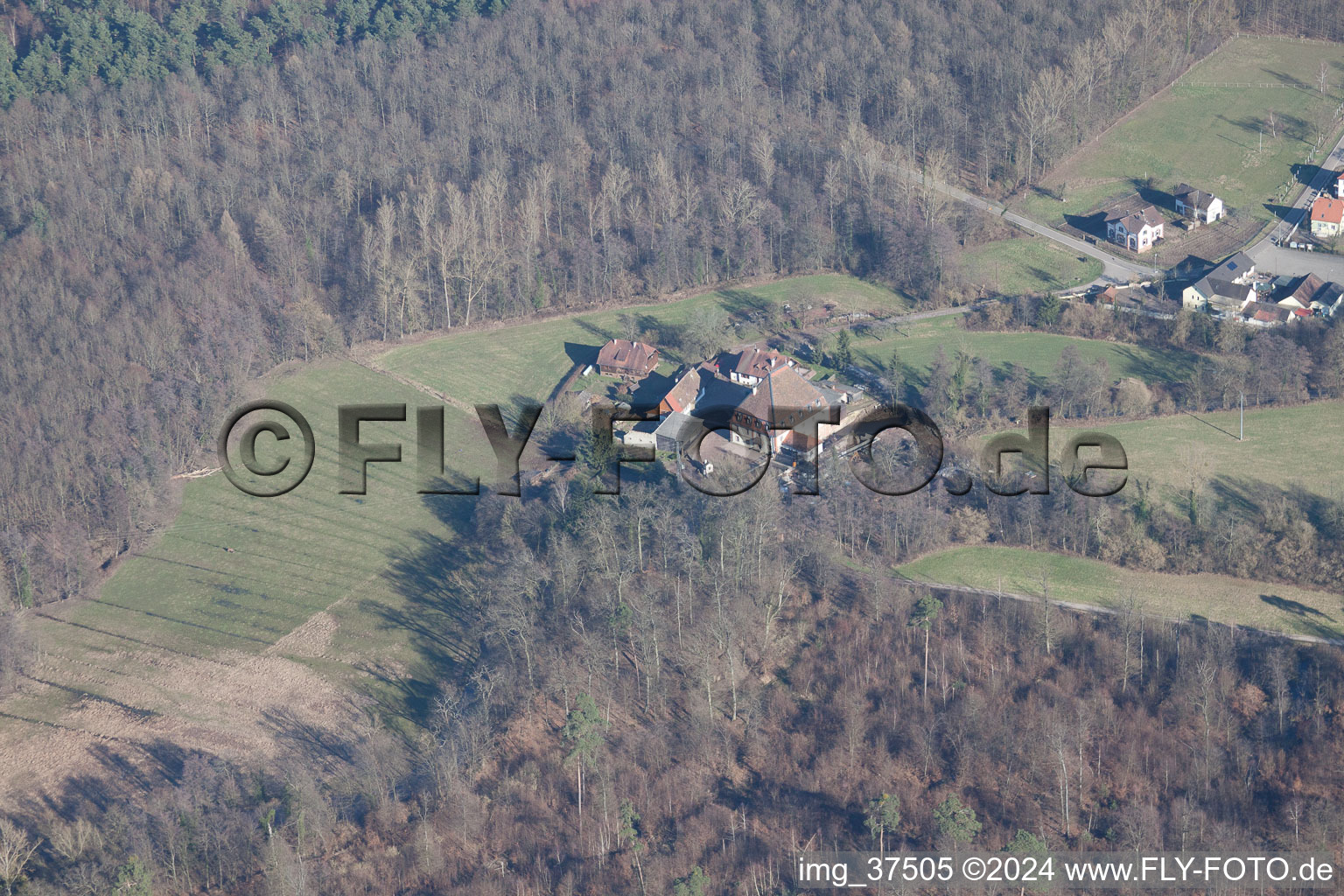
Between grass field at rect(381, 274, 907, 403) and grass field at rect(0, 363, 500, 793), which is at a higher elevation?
grass field at rect(381, 274, 907, 403)

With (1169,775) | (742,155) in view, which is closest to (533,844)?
(1169,775)

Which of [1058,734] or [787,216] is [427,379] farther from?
[1058,734]

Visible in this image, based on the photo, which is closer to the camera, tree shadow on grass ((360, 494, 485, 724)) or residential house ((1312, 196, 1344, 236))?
tree shadow on grass ((360, 494, 485, 724))

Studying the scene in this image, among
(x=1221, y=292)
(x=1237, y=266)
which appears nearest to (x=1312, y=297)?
(x=1221, y=292)

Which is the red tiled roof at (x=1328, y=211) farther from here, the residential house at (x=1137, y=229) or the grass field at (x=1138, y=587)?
the grass field at (x=1138, y=587)

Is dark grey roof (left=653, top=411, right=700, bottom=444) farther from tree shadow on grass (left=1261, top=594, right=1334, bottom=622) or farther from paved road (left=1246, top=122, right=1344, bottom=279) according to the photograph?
paved road (left=1246, top=122, right=1344, bottom=279)

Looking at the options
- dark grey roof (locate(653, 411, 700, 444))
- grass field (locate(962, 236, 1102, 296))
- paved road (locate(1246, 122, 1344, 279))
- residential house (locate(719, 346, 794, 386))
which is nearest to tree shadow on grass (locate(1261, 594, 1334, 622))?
dark grey roof (locate(653, 411, 700, 444))
